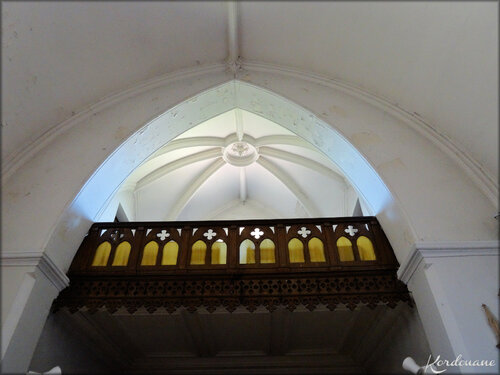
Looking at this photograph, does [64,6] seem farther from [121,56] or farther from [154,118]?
[154,118]

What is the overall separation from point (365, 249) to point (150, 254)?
2.72 m

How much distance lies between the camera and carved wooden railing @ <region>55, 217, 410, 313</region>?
4.20m

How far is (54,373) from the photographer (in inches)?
136

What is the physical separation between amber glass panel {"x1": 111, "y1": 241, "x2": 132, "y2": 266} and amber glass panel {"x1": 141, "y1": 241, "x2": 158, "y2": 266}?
0.69 ft

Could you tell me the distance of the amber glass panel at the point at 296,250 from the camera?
15.0 ft

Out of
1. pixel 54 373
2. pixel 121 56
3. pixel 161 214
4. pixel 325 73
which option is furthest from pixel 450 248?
pixel 161 214

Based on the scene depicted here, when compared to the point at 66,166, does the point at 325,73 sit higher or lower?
higher

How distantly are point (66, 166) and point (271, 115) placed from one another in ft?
10.3

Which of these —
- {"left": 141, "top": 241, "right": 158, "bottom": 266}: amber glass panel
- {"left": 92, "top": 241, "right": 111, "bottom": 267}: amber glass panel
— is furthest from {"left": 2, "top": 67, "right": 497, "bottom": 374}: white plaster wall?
{"left": 141, "top": 241, "right": 158, "bottom": 266}: amber glass panel

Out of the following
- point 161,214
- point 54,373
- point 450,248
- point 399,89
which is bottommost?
point 54,373

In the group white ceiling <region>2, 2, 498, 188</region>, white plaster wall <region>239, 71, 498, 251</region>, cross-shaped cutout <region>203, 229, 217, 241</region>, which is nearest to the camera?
white ceiling <region>2, 2, 498, 188</region>

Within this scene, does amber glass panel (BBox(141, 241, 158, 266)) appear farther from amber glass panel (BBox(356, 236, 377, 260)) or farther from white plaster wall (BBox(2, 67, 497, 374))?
amber glass panel (BBox(356, 236, 377, 260))

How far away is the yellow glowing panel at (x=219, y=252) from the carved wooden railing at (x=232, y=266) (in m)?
0.01

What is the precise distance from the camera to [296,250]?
4664 mm
